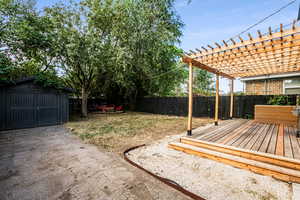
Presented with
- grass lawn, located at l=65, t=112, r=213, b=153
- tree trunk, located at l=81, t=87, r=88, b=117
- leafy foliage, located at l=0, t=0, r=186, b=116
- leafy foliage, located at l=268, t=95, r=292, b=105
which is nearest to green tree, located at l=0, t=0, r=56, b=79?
leafy foliage, located at l=0, t=0, r=186, b=116

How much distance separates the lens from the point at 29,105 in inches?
214

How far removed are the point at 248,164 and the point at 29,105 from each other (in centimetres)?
765

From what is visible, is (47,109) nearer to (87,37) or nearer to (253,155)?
(87,37)

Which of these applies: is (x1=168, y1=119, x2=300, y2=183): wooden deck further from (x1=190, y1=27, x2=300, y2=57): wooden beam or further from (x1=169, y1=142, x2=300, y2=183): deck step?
(x1=190, y1=27, x2=300, y2=57): wooden beam

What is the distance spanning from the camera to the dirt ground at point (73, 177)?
1.60 m

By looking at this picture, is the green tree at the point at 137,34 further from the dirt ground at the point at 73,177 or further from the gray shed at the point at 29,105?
the dirt ground at the point at 73,177

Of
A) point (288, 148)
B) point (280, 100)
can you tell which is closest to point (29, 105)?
point (288, 148)

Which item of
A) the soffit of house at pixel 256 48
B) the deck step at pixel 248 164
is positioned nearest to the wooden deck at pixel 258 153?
the deck step at pixel 248 164

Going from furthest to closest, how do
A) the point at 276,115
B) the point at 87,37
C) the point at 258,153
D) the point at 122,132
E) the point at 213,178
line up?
the point at 87,37 < the point at 276,115 < the point at 122,132 < the point at 258,153 < the point at 213,178

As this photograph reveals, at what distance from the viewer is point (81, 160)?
2.53 m

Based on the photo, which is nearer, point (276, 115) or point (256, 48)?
point (256, 48)

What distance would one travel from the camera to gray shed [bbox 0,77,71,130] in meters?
4.97

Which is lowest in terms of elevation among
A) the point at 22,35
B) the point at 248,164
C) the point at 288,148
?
the point at 248,164

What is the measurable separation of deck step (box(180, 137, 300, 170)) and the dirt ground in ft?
4.77
